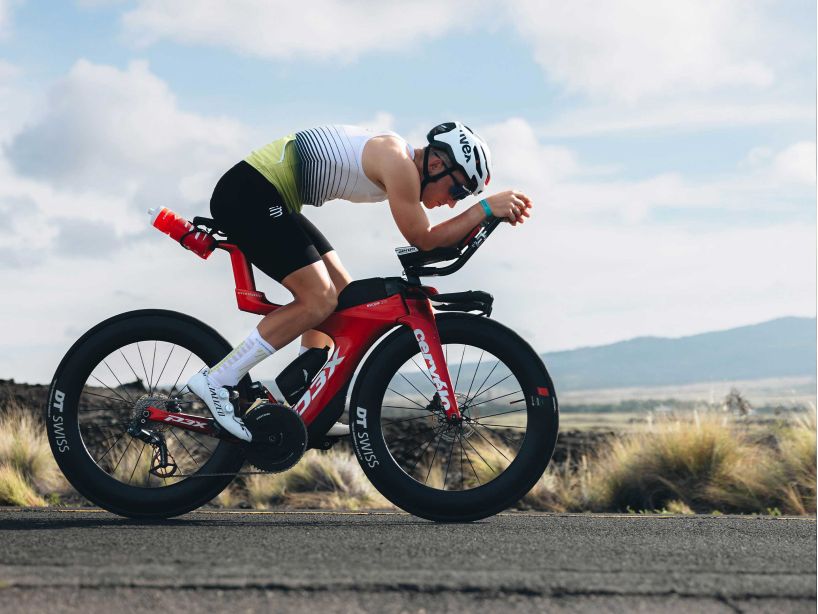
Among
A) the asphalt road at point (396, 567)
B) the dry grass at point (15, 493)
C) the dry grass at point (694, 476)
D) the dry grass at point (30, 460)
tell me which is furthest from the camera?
the dry grass at point (30, 460)

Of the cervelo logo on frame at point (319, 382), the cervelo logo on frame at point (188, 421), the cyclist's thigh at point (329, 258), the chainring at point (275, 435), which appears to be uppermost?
the cyclist's thigh at point (329, 258)

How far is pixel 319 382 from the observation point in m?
6.25

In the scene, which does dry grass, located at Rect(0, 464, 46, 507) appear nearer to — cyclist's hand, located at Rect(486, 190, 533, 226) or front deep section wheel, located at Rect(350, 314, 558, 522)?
front deep section wheel, located at Rect(350, 314, 558, 522)

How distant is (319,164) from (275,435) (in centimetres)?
168

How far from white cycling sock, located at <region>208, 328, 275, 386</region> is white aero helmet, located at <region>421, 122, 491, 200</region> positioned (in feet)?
4.60

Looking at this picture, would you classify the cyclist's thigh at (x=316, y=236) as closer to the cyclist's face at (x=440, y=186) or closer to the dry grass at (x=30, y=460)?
the cyclist's face at (x=440, y=186)

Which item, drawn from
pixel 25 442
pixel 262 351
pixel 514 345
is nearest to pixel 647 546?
pixel 514 345

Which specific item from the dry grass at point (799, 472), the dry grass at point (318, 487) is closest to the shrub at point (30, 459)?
the dry grass at point (318, 487)

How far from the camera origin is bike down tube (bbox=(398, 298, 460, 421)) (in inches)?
240

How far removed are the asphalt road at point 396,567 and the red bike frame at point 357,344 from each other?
2.34 feet

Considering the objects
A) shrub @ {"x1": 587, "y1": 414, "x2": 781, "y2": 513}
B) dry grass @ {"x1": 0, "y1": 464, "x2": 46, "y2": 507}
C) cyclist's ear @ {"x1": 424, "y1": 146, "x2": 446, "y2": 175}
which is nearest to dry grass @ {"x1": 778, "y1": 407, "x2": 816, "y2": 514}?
shrub @ {"x1": 587, "y1": 414, "x2": 781, "y2": 513}

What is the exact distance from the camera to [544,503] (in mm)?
11820

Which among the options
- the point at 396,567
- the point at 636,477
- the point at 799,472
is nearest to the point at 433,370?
the point at 396,567

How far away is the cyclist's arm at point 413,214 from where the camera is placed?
5965 millimetres
